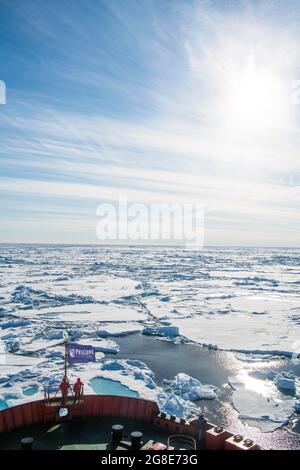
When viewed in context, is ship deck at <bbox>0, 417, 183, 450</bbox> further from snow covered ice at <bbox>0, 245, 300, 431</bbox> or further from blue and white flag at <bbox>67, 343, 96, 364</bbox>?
snow covered ice at <bbox>0, 245, 300, 431</bbox>

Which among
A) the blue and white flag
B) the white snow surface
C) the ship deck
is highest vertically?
the blue and white flag

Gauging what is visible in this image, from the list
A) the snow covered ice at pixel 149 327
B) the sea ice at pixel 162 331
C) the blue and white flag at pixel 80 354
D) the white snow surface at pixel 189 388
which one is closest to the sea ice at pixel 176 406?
the snow covered ice at pixel 149 327

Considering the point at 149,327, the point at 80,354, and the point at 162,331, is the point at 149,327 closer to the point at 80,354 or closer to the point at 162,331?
the point at 162,331

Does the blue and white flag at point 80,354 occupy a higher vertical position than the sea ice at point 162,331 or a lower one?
higher

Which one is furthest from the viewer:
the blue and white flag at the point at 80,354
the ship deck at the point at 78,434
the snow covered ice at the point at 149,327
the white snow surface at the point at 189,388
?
the snow covered ice at the point at 149,327

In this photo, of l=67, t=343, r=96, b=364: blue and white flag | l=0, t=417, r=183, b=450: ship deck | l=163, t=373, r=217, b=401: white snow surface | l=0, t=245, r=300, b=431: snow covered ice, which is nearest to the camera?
l=0, t=417, r=183, b=450: ship deck

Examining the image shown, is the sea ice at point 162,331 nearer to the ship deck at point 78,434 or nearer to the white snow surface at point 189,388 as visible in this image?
the white snow surface at point 189,388

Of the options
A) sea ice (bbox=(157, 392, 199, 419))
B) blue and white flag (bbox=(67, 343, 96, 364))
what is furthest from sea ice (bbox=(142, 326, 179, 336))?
blue and white flag (bbox=(67, 343, 96, 364))
